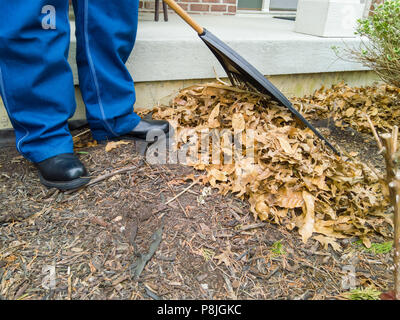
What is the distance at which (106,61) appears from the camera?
5.49 ft

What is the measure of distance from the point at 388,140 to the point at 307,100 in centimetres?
186

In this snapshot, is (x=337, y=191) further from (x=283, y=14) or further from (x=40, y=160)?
(x=283, y=14)

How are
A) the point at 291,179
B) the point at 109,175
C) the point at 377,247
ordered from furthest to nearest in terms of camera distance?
1. the point at 109,175
2. the point at 291,179
3. the point at 377,247

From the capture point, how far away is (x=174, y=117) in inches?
80.4

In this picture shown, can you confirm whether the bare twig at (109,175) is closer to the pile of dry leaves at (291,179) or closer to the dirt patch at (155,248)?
the dirt patch at (155,248)

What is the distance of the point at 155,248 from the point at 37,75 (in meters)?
0.96

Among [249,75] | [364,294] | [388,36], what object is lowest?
[364,294]

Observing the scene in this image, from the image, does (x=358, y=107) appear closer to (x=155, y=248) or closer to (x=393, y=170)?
(x=393, y=170)

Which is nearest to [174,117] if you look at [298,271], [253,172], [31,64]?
[253,172]

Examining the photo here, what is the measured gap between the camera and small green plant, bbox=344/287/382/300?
3.68 feet

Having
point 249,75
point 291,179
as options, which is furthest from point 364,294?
point 249,75

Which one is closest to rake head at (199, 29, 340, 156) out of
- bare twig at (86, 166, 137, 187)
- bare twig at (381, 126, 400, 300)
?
bare twig at (86, 166, 137, 187)

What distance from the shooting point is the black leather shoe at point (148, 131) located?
1873 mm

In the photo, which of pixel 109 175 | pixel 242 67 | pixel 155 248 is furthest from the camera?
pixel 242 67
